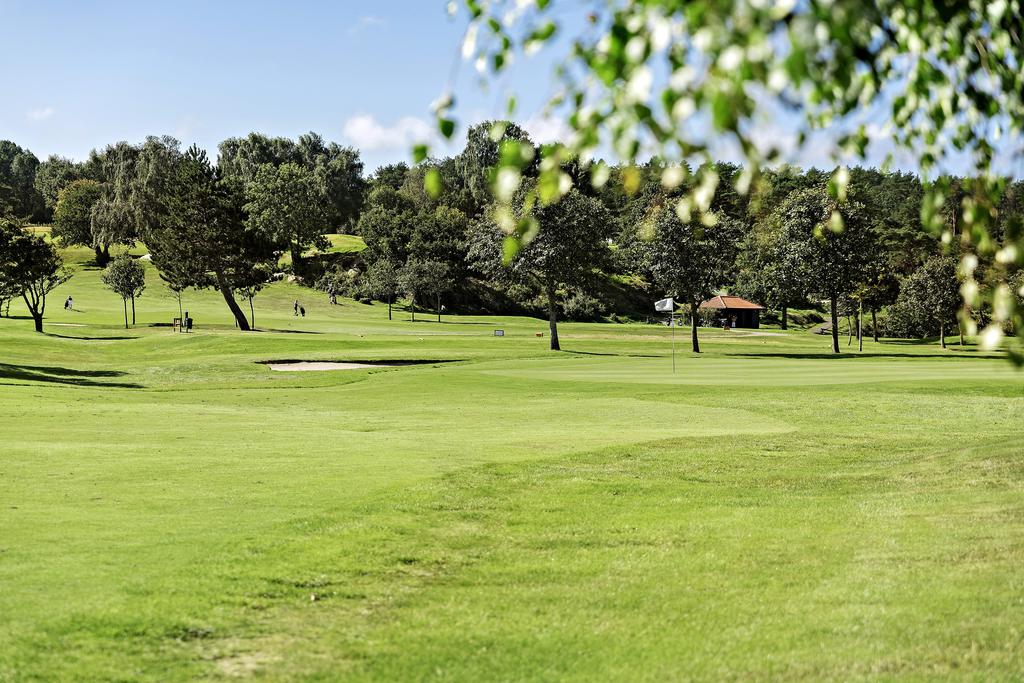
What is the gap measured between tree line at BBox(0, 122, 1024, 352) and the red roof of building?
8.49 feet

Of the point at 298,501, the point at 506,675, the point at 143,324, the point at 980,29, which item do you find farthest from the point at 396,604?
the point at 143,324

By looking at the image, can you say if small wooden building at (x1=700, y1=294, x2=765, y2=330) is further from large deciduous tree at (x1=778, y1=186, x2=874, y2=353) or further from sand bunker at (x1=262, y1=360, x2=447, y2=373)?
sand bunker at (x1=262, y1=360, x2=447, y2=373)

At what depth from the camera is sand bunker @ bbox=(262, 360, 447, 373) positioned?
182ft

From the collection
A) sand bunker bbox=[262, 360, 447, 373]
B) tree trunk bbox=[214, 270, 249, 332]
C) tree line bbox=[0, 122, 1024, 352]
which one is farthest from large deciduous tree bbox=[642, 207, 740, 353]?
tree trunk bbox=[214, 270, 249, 332]

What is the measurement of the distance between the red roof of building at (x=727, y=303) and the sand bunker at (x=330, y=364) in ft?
276

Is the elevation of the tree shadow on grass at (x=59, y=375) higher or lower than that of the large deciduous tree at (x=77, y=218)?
lower

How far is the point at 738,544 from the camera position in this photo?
13.1m

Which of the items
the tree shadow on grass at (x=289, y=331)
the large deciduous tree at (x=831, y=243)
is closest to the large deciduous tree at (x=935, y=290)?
the large deciduous tree at (x=831, y=243)

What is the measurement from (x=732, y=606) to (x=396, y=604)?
3.35 meters

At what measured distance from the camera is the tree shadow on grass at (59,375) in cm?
4638

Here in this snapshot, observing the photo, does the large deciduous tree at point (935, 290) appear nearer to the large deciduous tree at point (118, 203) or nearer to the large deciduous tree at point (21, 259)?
the large deciduous tree at point (21, 259)

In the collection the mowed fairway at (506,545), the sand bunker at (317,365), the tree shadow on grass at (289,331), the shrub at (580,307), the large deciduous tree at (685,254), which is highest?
the large deciduous tree at (685,254)

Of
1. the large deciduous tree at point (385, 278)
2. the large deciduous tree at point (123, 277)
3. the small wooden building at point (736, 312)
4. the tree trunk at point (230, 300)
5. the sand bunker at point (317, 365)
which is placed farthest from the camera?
the small wooden building at point (736, 312)

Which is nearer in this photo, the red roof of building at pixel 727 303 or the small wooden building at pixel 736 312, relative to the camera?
the red roof of building at pixel 727 303
